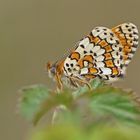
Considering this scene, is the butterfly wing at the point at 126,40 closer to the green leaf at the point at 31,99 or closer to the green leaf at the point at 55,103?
the green leaf at the point at 31,99

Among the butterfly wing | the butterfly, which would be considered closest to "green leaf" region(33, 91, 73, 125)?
the butterfly

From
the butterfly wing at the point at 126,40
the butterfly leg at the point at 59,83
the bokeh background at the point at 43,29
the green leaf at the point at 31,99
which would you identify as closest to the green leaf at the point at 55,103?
the green leaf at the point at 31,99

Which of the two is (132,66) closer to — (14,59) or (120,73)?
(14,59)

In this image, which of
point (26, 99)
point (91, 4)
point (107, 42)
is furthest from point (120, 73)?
point (91, 4)

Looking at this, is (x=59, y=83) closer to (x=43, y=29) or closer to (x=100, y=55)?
(x=100, y=55)

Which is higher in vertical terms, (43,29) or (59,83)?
(43,29)

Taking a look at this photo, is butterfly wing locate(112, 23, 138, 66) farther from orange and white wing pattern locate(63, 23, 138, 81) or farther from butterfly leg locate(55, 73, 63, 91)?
butterfly leg locate(55, 73, 63, 91)

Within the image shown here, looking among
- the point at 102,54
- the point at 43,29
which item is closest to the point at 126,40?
the point at 102,54
